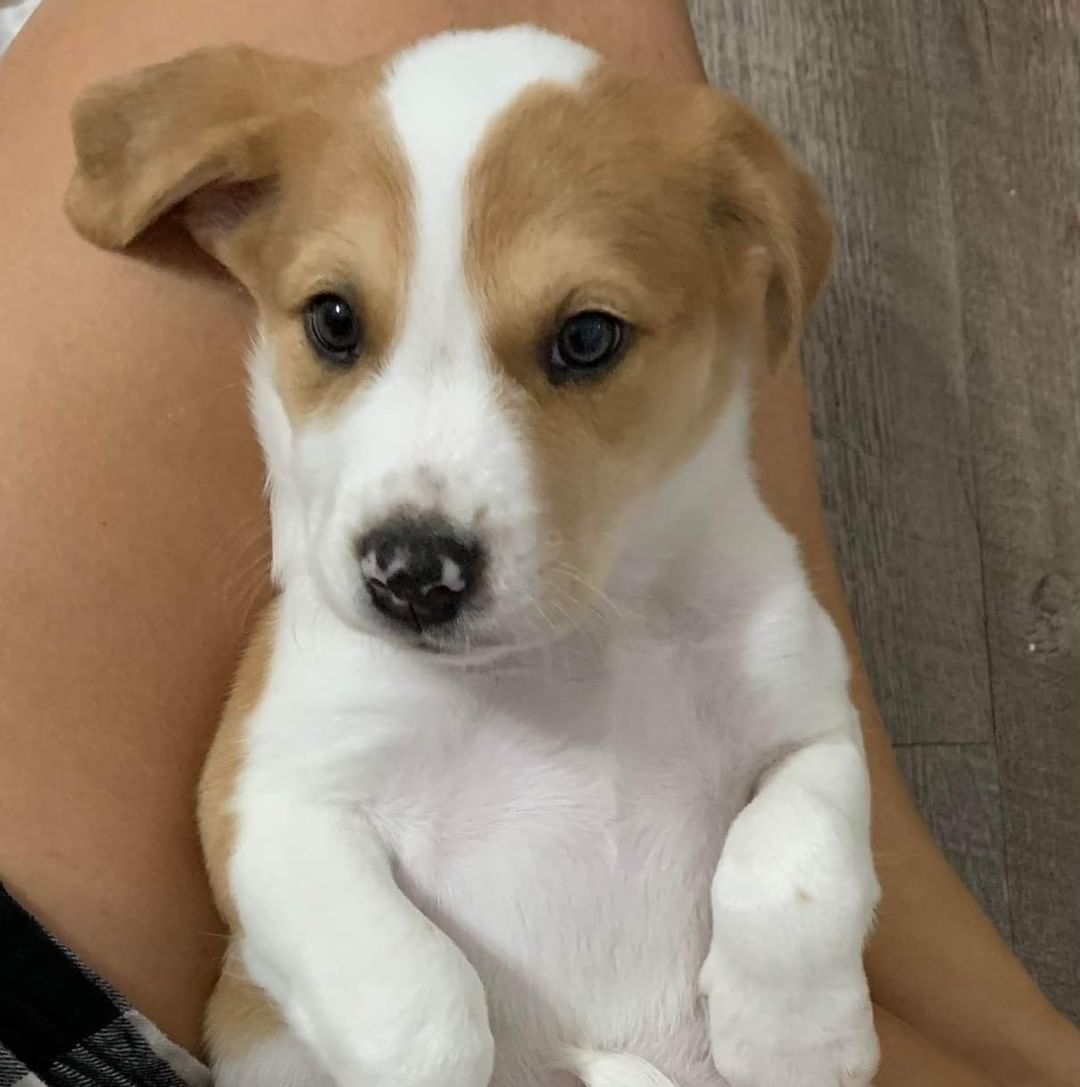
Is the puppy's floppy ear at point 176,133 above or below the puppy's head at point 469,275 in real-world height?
above

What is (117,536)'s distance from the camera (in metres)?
1.72

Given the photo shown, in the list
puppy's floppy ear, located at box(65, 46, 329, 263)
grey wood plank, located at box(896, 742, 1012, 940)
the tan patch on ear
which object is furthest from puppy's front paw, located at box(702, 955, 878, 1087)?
grey wood plank, located at box(896, 742, 1012, 940)

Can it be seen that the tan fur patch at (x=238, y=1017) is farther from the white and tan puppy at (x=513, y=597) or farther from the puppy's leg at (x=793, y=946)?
the puppy's leg at (x=793, y=946)

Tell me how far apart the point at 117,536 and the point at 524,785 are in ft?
1.98

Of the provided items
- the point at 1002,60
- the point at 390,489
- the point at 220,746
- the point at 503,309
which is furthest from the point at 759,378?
the point at 1002,60

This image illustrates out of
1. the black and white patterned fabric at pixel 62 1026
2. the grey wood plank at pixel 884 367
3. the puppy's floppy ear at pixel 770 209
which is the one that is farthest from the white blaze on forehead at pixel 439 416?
the grey wood plank at pixel 884 367

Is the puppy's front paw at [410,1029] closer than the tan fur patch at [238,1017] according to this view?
Yes

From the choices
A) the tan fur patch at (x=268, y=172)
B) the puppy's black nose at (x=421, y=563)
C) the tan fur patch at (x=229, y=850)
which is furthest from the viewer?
the tan fur patch at (x=229, y=850)

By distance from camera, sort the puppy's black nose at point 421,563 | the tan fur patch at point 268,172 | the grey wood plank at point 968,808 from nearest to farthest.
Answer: the puppy's black nose at point 421,563, the tan fur patch at point 268,172, the grey wood plank at point 968,808

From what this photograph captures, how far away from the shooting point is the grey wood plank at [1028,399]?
3.00 metres

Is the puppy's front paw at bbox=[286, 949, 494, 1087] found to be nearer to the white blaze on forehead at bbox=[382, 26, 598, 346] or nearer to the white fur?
the white fur

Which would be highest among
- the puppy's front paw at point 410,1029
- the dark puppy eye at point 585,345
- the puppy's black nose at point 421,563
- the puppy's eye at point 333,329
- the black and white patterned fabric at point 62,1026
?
the puppy's eye at point 333,329

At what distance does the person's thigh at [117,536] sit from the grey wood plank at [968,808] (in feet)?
5.78

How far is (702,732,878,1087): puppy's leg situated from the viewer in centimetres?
155
